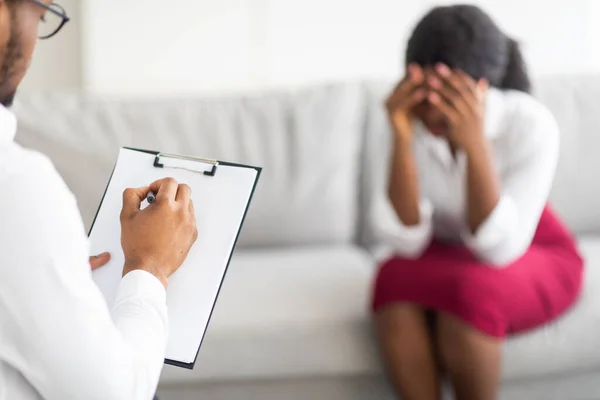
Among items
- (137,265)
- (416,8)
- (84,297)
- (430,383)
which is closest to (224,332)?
(430,383)

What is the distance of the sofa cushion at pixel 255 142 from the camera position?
185 cm

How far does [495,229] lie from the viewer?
4.64 feet

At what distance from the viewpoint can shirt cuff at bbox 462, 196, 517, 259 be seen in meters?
1.42

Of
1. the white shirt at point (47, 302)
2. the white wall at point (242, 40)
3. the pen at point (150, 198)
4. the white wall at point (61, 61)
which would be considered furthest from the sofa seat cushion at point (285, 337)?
the white wall at point (61, 61)

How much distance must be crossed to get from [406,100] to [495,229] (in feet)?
1.06

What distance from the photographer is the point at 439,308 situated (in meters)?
1.40

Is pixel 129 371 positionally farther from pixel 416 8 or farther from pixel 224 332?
pixel 416 8

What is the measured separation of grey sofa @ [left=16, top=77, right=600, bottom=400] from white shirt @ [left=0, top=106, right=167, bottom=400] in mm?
834

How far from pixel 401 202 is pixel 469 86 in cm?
27

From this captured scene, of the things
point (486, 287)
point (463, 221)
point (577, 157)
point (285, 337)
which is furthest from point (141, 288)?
point (577, 157)

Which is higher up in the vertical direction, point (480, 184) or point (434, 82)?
point (434, 82)

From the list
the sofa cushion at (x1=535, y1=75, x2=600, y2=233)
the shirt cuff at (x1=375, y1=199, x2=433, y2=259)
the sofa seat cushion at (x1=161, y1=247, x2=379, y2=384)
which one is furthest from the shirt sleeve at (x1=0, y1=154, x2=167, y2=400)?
the sofa cushion at (x1=535, y1=75, x2=600, y2=233)

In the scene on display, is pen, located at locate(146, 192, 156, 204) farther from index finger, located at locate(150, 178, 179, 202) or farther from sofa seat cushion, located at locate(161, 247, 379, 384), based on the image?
sofa seat cushion, located at locate(161, 247, 379, 384)

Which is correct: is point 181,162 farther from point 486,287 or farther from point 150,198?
point 486,287
